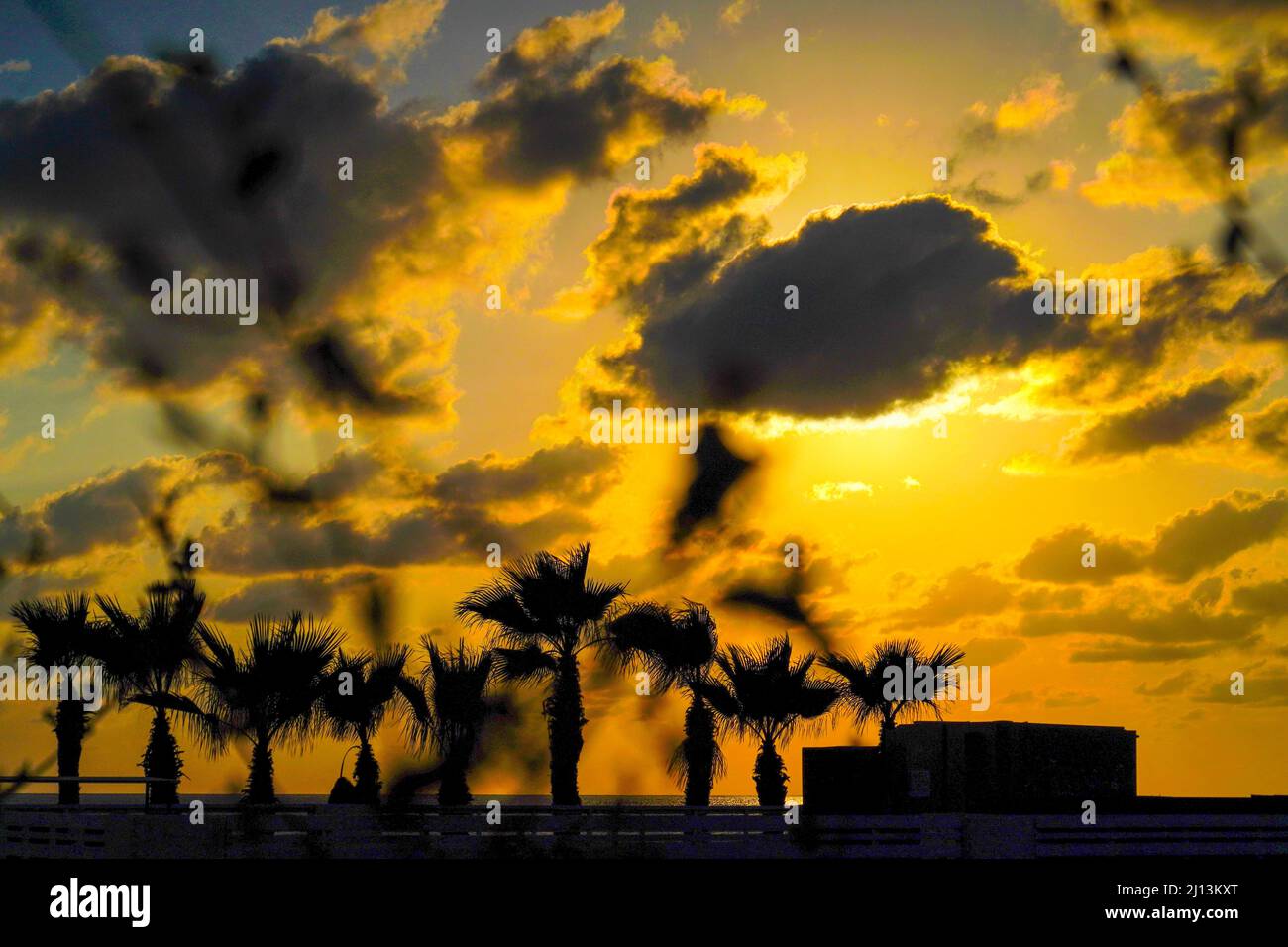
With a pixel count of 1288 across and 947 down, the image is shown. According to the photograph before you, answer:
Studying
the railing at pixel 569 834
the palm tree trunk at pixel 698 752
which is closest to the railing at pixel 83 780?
the railing at pixel 569 834

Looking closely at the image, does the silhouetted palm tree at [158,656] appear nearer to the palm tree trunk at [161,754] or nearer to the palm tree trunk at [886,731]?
the palm tree trunk at [161,754]

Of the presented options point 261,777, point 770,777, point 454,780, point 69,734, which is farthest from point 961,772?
point 69,734

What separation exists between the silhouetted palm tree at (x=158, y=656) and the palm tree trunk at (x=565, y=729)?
8.90 metres

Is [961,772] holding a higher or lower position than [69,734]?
lower

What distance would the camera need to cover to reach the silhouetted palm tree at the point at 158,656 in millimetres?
37562

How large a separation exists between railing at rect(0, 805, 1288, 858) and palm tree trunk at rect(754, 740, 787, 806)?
805 centimetres

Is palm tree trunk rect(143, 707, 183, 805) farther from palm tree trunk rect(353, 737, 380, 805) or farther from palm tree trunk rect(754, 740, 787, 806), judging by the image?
palm tree trunk rect(754, 740, 787, 806)

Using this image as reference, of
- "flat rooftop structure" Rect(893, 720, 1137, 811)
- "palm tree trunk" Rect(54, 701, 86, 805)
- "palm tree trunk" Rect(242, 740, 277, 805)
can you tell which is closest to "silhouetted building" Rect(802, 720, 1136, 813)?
"flat rooftop structure" Rect(893, 720, 1137, 811)

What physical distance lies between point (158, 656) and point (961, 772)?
1994cm

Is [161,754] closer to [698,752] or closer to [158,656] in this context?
[158,656]

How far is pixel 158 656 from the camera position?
125 ft
